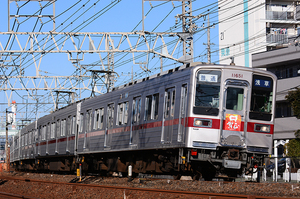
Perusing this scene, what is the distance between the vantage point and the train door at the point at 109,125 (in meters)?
16.6

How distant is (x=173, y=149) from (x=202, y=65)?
8.23 ft

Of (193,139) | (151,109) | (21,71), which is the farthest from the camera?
(21,71)

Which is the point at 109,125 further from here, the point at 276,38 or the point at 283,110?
the point at 276,38

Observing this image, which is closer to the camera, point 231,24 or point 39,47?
point 39,47

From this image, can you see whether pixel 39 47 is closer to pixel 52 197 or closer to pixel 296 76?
pixel 52 197

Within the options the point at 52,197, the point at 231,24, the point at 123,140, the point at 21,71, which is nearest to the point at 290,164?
the point at 123,140

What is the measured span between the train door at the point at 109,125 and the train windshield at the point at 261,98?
235 inches

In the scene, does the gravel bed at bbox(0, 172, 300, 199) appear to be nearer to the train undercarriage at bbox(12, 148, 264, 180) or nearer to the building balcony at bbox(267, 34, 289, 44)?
the train undercarriage at bbox(12, 148, 264, 180)

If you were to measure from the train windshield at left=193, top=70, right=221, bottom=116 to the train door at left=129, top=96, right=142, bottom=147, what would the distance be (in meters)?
3.18

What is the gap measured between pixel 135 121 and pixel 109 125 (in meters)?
2.29

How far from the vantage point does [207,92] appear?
1186 centimetres

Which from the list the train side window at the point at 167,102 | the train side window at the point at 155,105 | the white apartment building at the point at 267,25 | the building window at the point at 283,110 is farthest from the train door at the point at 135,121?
the white apartment building at the point at 267,25

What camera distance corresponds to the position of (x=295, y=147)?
2712 cm

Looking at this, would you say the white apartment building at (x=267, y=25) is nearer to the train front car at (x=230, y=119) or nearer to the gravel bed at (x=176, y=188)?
the train front car at (x=230, y=119)
